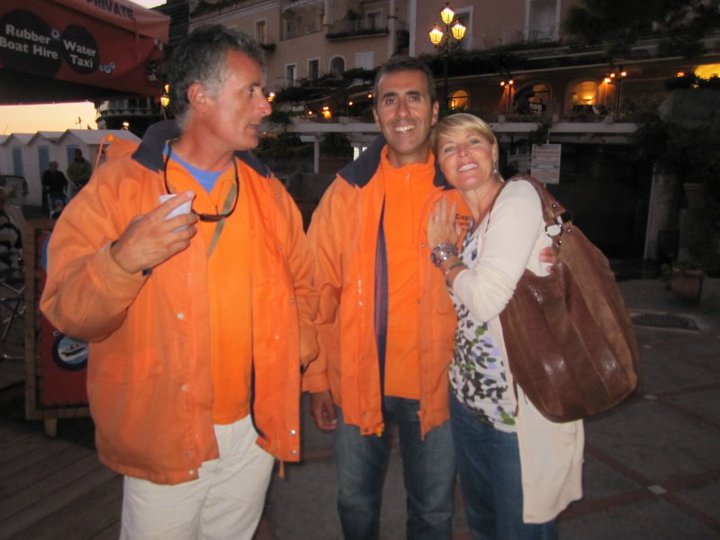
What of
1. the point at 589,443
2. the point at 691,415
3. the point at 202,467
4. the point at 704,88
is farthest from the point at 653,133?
the point at 202,467

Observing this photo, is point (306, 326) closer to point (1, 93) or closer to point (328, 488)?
point (328, 488)

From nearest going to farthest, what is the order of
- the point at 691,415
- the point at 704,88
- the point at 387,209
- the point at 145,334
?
the point at 145,334 → the point at 387,209 → the point at 691,415 → the point at 704,88

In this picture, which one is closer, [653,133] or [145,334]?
[145,334]

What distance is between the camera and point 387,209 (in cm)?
236

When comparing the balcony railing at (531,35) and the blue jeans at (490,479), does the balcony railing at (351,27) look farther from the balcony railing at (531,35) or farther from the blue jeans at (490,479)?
the blue jeans at (490,479)

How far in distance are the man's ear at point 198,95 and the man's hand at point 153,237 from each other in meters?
0.53

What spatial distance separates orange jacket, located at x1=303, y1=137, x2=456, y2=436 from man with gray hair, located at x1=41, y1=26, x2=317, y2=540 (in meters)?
0.36

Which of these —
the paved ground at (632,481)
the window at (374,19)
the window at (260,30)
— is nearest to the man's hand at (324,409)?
the paved ground at (632,481)

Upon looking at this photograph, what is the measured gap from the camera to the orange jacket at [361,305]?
7.11 ft

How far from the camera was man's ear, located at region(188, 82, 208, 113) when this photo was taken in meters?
1.71

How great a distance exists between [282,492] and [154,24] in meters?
3.35

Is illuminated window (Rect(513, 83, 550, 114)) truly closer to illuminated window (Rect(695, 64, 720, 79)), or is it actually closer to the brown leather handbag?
illuminated window (Rect(695, 64, 720, 79))

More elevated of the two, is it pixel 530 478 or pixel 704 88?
pixel 704 88

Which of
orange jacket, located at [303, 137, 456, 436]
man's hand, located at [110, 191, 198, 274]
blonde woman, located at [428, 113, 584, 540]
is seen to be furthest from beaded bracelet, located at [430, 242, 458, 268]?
man's hand, located at [110, 191, 198, 274]
